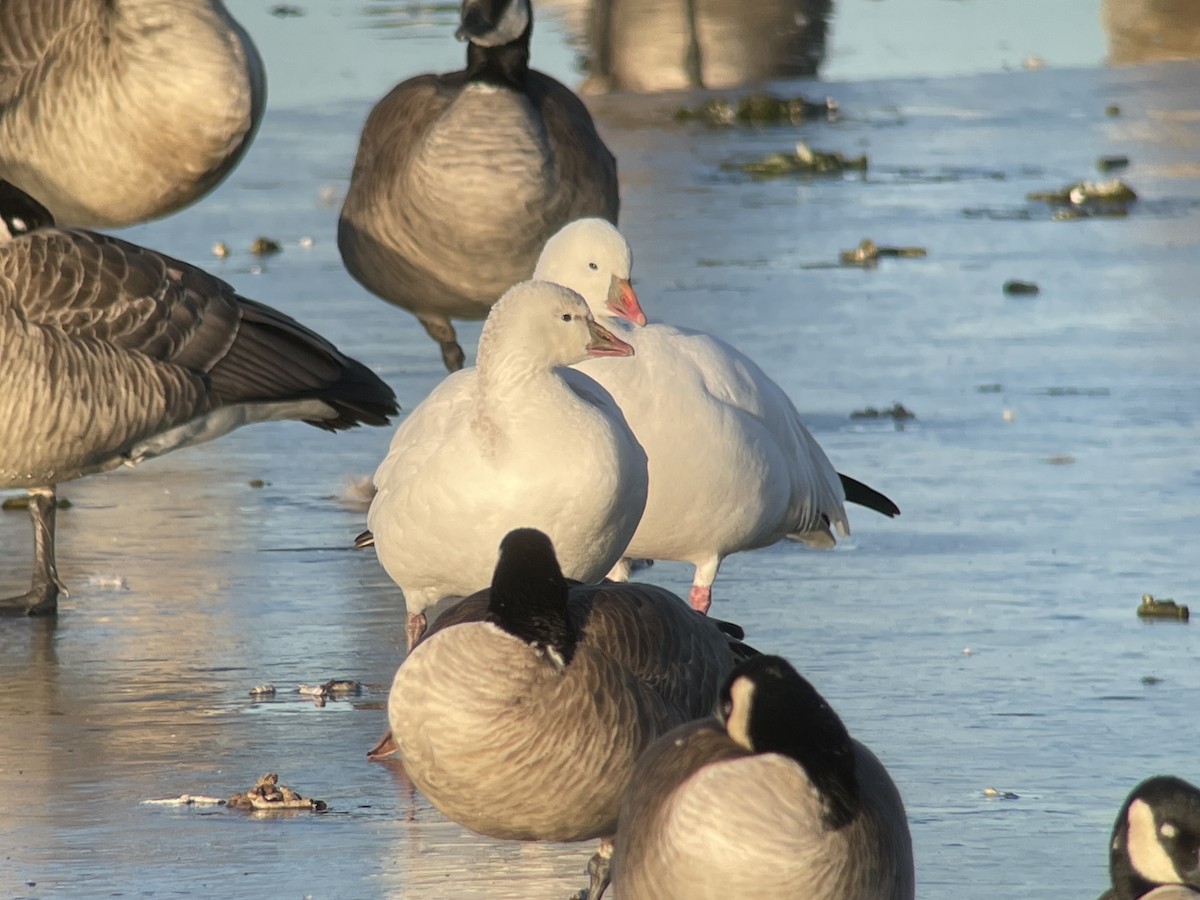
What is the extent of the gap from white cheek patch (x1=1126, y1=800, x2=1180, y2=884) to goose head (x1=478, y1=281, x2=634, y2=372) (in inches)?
89.1

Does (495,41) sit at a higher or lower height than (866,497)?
higher

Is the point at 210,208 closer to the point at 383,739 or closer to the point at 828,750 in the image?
the point at 383,739

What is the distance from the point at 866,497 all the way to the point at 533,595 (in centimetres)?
283

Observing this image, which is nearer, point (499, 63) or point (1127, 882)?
point (1127, 882)

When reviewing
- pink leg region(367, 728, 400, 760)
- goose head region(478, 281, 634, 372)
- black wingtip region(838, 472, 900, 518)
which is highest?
goose head region(478, 281, 634, 372)

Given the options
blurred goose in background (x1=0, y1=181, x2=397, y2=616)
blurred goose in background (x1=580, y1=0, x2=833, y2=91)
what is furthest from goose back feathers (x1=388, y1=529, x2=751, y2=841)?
blurred goose in background (x1=580, y1=0, x2=833, y2=91)

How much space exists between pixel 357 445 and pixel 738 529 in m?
3.24

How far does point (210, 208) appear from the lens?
1583 cm

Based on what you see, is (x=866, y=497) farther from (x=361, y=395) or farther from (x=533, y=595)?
(x=533, y=595)

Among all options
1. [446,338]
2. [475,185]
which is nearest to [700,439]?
[475,185]

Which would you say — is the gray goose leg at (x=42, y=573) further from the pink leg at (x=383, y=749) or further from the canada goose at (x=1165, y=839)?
the canada goose at (x=1165, y=839)

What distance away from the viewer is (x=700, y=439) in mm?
7012

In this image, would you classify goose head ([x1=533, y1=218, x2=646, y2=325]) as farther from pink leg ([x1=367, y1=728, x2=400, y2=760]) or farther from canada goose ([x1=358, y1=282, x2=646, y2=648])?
pink leg ([x1=367, y1=728, x2=400, y2=760])

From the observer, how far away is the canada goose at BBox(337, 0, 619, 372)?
10492 millimetres
